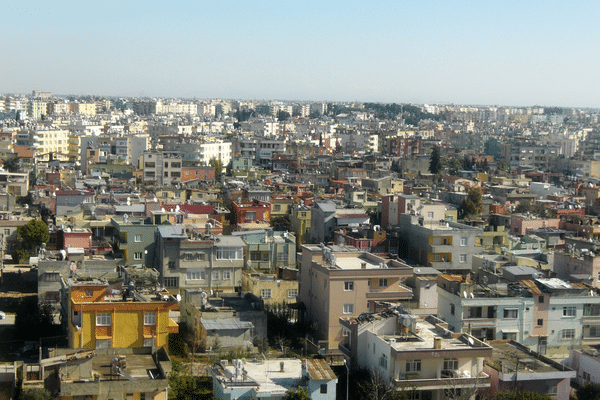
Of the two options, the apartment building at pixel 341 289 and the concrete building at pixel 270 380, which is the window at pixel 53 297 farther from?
the concrete building at pixel 270 380

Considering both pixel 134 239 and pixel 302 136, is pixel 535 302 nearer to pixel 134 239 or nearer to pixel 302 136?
pixel 134 239

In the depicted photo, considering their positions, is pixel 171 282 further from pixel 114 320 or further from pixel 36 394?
pixel 36 394

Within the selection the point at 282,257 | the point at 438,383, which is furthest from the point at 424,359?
the point at 282,257

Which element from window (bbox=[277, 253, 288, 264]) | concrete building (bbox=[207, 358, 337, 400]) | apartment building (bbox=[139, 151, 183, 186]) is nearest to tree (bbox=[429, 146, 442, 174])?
apartment building (bbox=[139, 151, 183, 186])

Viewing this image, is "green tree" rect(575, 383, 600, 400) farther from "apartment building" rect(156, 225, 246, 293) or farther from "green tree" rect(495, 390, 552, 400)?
"apartment building" rect(156, 225, 246, 293)

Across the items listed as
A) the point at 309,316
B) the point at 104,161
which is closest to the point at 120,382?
the point at 309,316

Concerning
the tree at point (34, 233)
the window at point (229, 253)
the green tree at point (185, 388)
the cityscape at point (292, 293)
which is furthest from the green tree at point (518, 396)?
the tree at point (34, 233)
